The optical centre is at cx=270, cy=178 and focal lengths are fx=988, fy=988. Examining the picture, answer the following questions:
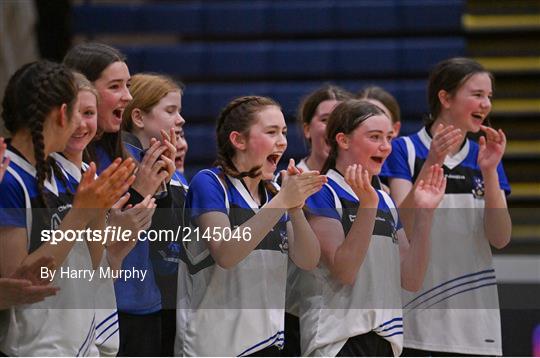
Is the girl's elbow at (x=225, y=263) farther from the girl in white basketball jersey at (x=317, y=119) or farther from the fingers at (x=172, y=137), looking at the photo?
the girl in white basketball jersey at (x=317, y=119)

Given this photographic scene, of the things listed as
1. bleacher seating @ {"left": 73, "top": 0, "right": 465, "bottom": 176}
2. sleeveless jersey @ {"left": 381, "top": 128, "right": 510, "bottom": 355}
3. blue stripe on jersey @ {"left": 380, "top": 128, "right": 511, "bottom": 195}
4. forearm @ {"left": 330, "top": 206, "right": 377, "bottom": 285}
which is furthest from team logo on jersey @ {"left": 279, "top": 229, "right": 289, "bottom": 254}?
bleacher seating @ {"left": 73, "top": 0, "right": 465, "bottom": 176}

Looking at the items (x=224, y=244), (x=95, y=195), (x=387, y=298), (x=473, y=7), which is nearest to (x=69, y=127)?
(x=95, y=195)

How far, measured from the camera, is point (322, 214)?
2.68 m

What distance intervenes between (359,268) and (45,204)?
85cm

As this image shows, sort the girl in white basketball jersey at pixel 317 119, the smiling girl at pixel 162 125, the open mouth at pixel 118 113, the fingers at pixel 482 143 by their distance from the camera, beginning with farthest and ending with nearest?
the girl in white basketball jersey at pixel 317 119
the fingers at pixel 482 143
the open mouth at pixel 118 113
the smiling girl at pixel 162 125

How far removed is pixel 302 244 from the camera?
8.39 feet

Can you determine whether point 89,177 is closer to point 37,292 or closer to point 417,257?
point 37,292

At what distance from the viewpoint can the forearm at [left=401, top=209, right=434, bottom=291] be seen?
2.72 metres

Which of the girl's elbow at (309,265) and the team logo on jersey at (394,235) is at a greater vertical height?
the team logo on jersey at (394,235)

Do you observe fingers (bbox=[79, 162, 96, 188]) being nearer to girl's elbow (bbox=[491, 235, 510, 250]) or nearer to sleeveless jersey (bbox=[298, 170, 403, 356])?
sleeveless jersey (bbox=[298, 170, 403, 356])

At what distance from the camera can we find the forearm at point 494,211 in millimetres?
2889

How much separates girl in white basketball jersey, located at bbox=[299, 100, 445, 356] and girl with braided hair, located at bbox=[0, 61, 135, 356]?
2.00ft

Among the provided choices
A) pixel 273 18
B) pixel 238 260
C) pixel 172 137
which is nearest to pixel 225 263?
pixel 238 260

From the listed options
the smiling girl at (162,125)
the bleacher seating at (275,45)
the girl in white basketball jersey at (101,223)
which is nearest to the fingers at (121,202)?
the girl in white basketball jersey at (101,223)
